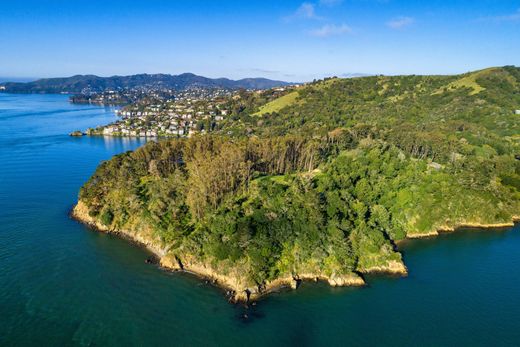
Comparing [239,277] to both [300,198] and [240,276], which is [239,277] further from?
[300,198]

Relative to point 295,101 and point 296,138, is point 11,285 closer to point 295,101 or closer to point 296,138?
point 296,138

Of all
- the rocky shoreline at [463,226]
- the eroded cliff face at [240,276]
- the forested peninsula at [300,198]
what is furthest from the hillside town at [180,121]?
the rocky shoreline at [463,226]

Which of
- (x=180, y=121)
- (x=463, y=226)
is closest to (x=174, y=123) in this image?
(x=180, y=121)

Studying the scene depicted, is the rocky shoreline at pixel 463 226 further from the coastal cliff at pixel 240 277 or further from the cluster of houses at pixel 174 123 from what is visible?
the cluster of houses at pixel 174 123

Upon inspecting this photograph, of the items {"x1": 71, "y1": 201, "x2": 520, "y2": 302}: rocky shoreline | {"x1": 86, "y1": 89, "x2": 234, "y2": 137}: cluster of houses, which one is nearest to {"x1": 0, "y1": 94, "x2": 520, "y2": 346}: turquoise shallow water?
{"x1": 71, "y1": 201, "x2": 520, "y2": 302}: rocky shoreline

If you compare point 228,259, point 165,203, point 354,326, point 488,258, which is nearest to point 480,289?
point 488,258
